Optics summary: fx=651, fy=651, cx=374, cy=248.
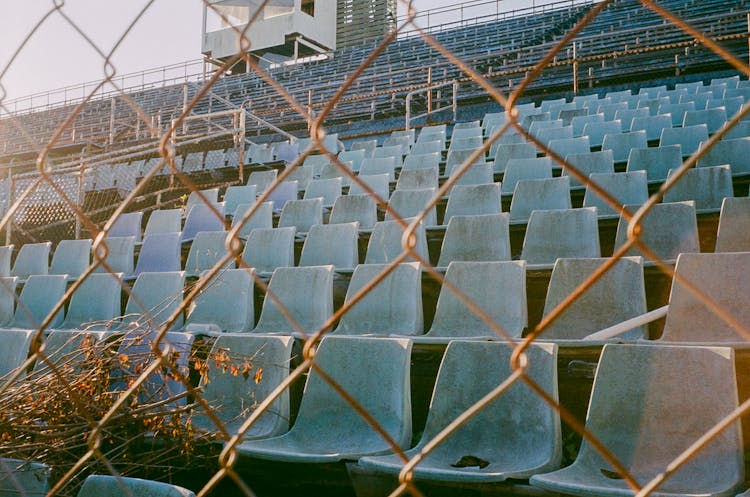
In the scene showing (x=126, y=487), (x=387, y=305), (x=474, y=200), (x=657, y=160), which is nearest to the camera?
(x=126, y=487)

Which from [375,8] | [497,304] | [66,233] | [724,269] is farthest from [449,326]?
[375,8]

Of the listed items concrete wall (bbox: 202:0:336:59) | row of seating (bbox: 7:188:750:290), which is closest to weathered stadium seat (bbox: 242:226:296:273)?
row of seating (bbox: 7:188:750:290)

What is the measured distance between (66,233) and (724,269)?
4.94 m

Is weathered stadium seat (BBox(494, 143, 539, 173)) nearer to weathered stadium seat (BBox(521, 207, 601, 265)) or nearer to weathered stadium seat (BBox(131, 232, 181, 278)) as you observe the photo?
weathered stadium seat (BBox(521, 207, 601, 265))

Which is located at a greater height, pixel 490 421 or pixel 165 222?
pixel 165 222

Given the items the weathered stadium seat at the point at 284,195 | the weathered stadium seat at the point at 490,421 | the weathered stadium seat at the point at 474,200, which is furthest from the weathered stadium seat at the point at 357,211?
the weathered stadium seat at the point at 490,421

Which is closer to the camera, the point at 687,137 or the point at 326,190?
the point at 687,137

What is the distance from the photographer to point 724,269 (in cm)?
216

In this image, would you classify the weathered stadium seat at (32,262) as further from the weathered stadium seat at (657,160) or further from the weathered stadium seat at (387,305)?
the weathered stadium seat at (657,160)

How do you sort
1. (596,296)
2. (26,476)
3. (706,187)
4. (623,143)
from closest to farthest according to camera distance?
(26,476) → (596,296) → (706,187) → (623,143)

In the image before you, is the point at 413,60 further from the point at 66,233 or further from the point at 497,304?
the point at 497,304

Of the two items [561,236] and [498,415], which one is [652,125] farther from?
[498,415]

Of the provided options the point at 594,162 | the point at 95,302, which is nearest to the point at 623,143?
the point at 594,162

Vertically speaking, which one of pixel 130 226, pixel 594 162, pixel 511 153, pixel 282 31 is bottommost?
pixel 130 226
